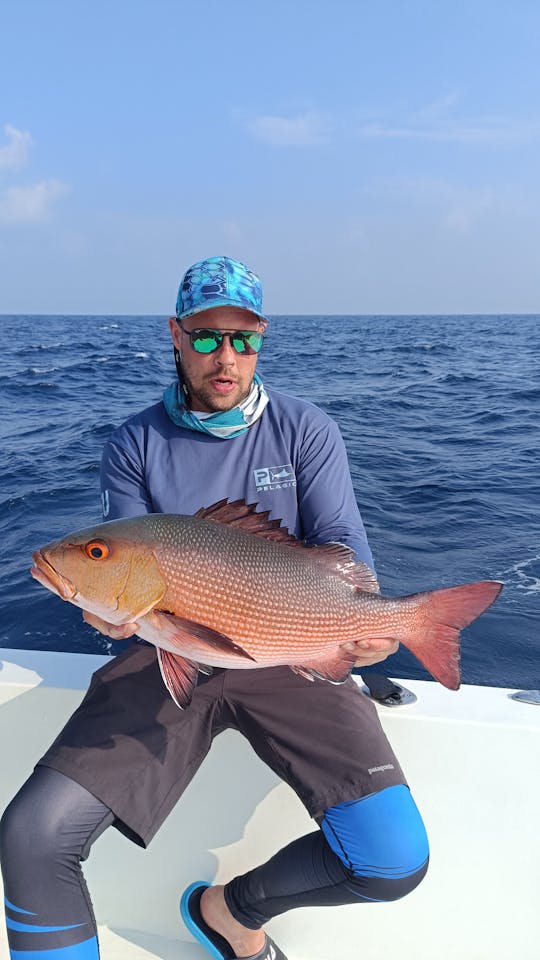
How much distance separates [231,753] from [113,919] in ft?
3.08

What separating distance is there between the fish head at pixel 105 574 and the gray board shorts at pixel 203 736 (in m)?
0.42

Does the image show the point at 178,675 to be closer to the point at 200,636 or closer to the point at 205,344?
the point at 200,636

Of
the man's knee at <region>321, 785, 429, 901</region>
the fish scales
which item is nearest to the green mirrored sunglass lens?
the fish scales

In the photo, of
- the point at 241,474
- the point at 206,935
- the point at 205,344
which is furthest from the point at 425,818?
the point at 205,344

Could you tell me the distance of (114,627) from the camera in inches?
90.3

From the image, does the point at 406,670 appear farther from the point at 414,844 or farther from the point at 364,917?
the point at 414,844

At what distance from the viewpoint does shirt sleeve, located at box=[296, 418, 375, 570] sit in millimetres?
2898

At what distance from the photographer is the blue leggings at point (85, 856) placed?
207 centimetres

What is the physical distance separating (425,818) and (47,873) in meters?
1.45

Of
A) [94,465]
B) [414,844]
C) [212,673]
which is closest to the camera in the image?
[414,844]

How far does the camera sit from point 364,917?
278 cm

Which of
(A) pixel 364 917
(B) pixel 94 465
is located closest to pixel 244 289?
(A) pixel 364 917

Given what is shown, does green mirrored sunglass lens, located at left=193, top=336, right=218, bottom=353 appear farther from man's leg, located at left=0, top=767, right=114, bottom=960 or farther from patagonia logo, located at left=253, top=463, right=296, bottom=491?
man's leg, located at left=0, top=767, right=114, bottom=960

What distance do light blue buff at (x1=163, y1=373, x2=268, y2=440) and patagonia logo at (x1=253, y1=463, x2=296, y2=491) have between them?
0.68 ft
